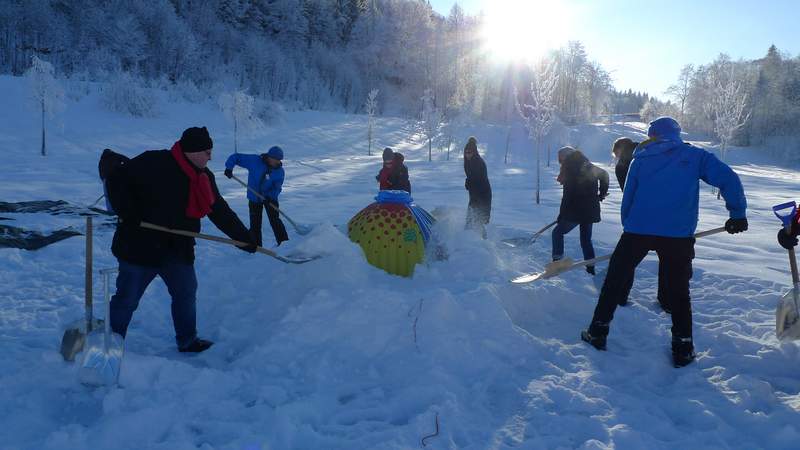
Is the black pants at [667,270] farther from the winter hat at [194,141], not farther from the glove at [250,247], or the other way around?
the winter hat at [194,141]

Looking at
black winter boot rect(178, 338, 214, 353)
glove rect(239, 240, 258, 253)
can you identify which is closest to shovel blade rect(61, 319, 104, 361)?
black winter boot rect(178, 338, 214, 353)

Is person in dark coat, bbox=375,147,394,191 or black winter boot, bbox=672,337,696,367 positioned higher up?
person in dark coat, bbox=375,147,394,191

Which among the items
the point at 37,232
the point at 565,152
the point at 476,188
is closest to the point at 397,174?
the point at 476,188

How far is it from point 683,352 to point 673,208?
3.19 feet

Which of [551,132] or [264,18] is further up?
[264,18]

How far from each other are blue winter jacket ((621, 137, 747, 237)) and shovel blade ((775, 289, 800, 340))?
0.76 meters

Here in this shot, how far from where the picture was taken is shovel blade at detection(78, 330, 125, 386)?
9.32 feet

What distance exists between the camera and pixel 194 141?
337 cm

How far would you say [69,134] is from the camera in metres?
24.2

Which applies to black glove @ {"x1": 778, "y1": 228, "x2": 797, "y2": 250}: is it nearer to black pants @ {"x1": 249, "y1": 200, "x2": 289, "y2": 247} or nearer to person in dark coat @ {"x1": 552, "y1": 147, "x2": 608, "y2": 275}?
person in dark coat @ {"x1": 552, "y1": 147, "x2": 608, "y2": 275}

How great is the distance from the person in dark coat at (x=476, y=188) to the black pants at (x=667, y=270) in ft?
11.4

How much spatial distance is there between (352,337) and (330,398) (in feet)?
2.24

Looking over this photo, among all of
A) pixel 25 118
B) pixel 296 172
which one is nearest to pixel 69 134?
pixel 25 118

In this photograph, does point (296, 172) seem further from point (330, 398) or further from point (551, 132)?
point (551, 132)
